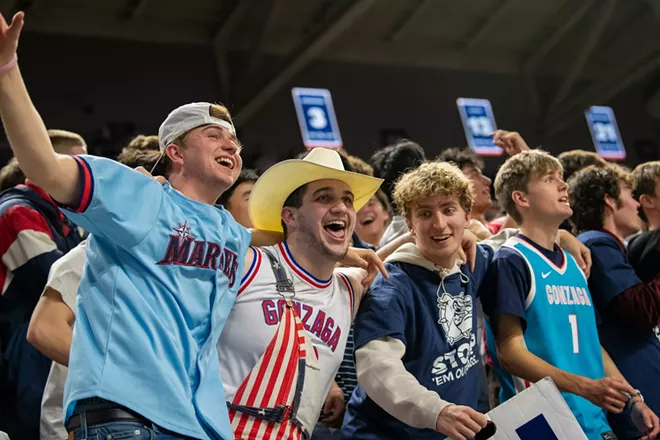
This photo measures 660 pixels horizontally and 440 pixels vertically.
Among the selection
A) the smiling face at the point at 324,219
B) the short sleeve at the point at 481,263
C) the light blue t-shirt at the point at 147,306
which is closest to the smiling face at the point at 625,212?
the short sleeve at the point at 481,263

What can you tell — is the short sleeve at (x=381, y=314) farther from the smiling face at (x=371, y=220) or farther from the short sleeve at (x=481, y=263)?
the smiling face at (x=371, y=220)

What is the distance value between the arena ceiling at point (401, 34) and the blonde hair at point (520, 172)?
8.05 metres

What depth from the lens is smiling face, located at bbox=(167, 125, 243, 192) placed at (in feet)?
8.42

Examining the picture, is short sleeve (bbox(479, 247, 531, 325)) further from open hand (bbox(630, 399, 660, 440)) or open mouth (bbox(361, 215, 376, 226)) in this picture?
open mouth (bbox(361, 215, 376, 226))

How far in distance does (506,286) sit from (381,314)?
25.6 inches

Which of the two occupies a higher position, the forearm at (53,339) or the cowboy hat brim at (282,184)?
the cowboy hat brim at (282,184)

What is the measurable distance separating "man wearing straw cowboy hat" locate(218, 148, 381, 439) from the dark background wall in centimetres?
684

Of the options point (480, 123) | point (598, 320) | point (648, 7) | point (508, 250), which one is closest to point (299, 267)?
point (508, 250)

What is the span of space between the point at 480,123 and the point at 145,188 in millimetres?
12223

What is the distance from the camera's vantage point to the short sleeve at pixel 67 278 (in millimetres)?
2725

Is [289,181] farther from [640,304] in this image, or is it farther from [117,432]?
[640,304]

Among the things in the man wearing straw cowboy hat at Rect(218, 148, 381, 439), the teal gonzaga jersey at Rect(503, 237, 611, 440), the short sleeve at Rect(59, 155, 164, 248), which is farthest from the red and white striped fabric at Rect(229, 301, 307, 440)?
the teal gonzaga jersey at Rect(503, 237, 611, 440)

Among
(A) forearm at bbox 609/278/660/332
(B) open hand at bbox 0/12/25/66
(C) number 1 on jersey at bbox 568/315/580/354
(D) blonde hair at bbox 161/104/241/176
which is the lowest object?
(C) number 1 on jersey at bbox 568/315/580/354

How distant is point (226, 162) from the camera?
263 cm
